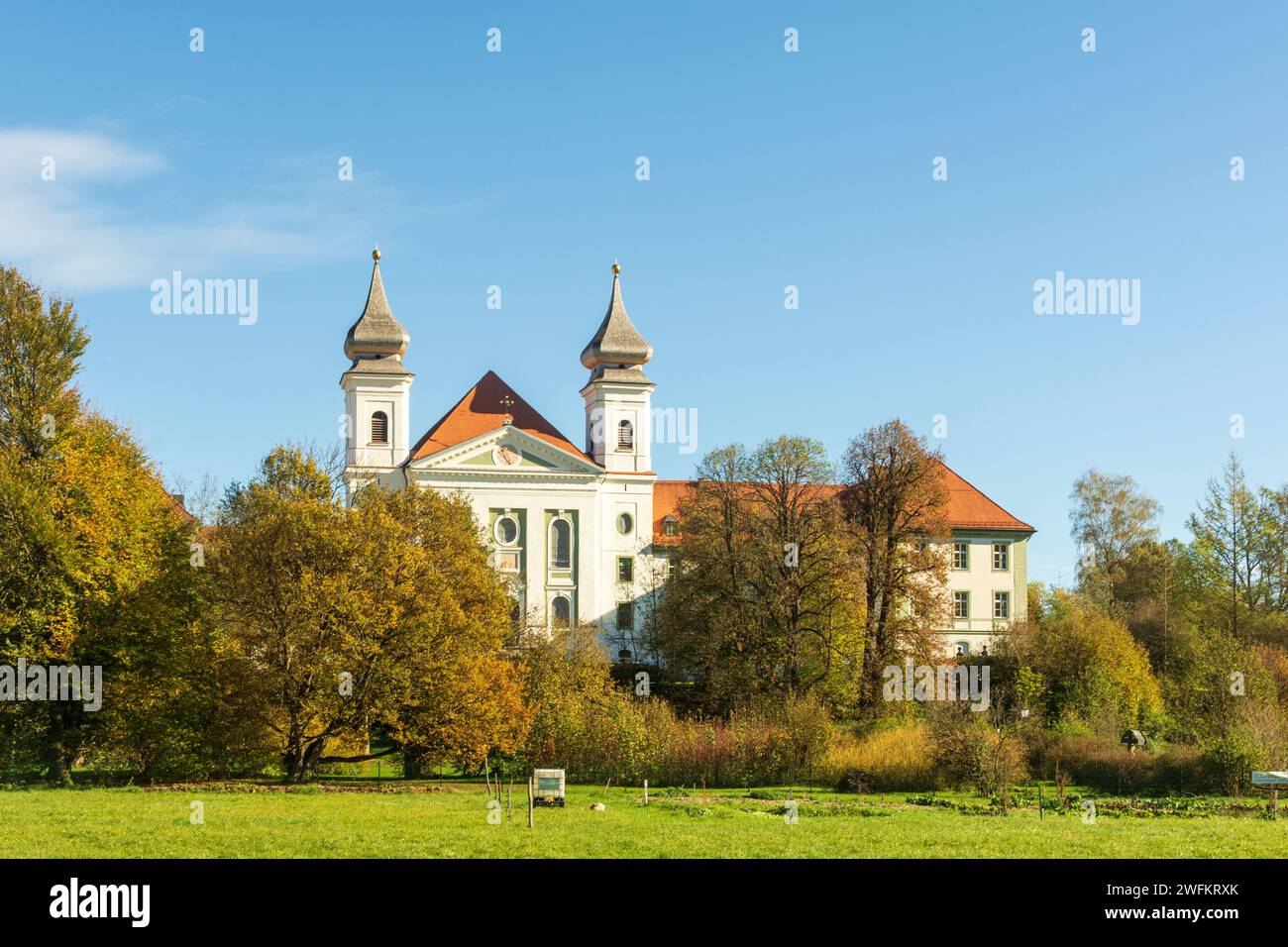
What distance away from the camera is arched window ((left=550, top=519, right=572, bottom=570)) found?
68500mm

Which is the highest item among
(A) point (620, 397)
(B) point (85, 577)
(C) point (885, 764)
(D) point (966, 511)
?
(A) point (620, 397)

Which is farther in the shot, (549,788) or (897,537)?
(897,537)

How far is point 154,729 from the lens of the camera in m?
36.4

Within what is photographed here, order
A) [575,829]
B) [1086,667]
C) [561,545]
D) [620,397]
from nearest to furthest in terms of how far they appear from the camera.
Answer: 1. [575,829]
2. [1086,667]
3. [561,545]
4. [620,397]

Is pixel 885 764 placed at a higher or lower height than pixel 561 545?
lower

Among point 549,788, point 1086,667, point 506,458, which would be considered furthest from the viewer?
point 506,458

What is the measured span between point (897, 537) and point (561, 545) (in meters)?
20.7

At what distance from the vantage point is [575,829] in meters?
23.7

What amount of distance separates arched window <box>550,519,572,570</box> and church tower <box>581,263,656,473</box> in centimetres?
465

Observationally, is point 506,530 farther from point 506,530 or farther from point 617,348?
point 617,348

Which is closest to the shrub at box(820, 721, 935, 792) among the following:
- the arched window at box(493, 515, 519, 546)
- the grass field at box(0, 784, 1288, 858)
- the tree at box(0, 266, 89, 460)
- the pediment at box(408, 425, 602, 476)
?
the grass field at box(0, 784, 1288, 858)

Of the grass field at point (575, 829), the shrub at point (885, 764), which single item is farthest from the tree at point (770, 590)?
the grass field at point (575, 829)

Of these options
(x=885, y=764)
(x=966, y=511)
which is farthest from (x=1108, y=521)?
(x=885, y=764)
